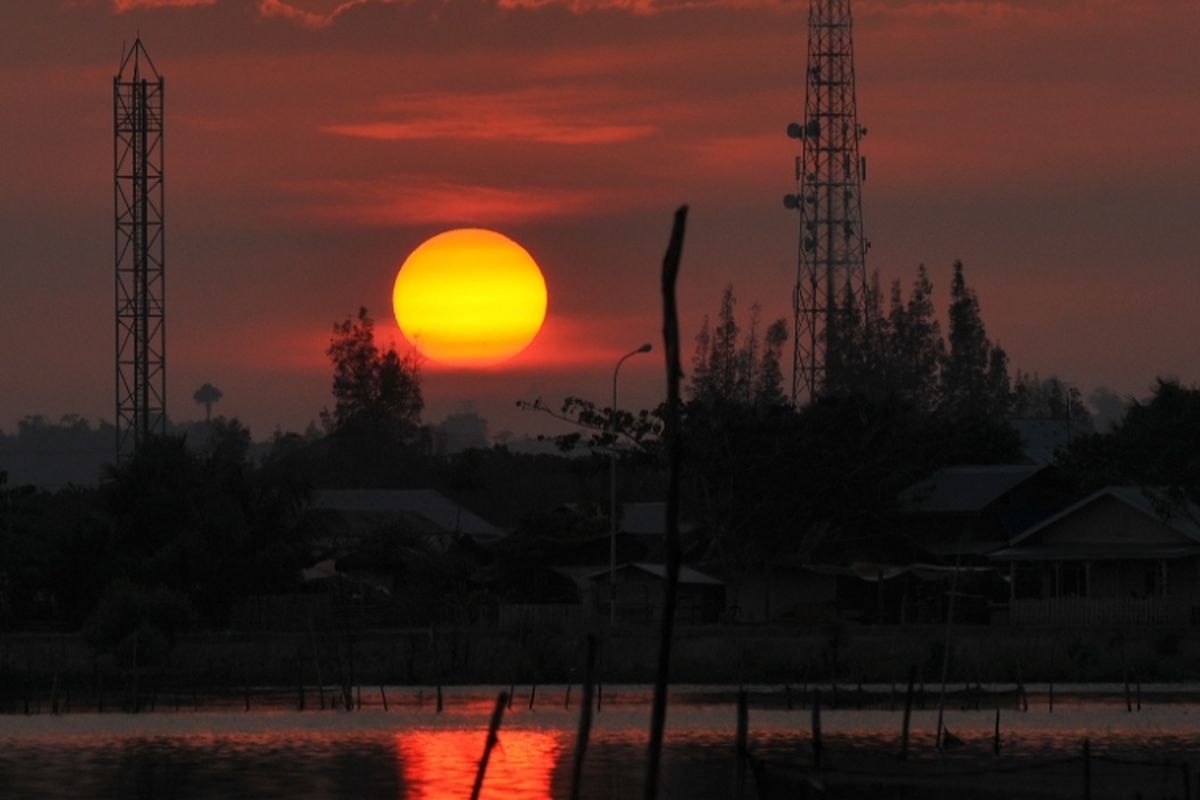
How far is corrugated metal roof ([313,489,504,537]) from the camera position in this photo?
11306 cm

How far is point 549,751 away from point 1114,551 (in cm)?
3476

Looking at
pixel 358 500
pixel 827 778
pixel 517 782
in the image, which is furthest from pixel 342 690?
pixel 358 500

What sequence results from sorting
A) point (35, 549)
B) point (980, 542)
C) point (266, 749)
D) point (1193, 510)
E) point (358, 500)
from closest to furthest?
point (266, 749) < point (35, 549) < point (1193, 510) < point (980, 542) < point (358, 500)

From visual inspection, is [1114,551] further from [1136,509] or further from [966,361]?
[966,361]

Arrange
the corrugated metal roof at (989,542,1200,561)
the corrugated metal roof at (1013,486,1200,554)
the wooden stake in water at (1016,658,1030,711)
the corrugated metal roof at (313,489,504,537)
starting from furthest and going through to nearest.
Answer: the corrugated metal roof at (313,489,504,537), the corrugated metal roof at (1013,486,1200,554), the corrugated metal roof at (989,542,1200,561), the wooden stake in water at (1016,658,1030,711)

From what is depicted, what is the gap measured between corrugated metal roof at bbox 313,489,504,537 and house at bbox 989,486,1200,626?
135ft

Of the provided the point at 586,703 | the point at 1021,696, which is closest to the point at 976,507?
the point at 1021,696

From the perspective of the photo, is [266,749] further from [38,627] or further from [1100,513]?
Answer: [1100,513]

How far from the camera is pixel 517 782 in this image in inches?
1538

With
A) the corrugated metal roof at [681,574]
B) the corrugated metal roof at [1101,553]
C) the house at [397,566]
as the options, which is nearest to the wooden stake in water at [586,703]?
the house at [397,566]

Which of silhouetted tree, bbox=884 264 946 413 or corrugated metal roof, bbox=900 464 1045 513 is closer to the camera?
corrugated metal roof, bbox=900 464 1045 513

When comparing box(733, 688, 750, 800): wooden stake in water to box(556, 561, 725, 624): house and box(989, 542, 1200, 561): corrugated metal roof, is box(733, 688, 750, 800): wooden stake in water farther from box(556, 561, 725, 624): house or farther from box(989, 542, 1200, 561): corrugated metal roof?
box(989, 542, 1200, 561): corrugated metal roof

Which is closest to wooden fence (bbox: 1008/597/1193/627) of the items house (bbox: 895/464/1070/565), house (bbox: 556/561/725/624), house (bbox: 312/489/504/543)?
house (bbox: 895/464/1070/565)

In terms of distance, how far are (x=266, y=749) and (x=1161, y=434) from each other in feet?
121
